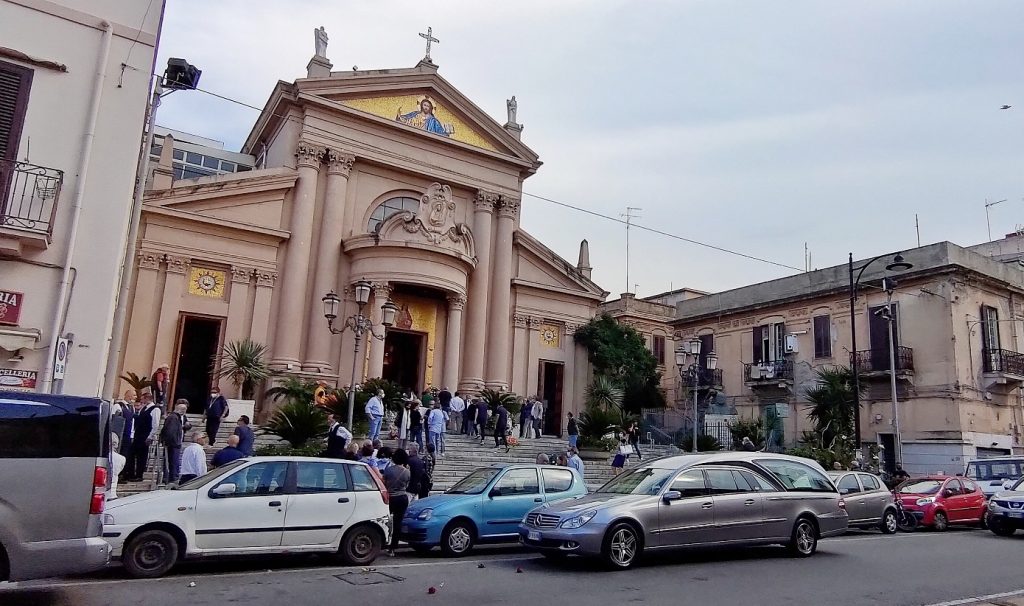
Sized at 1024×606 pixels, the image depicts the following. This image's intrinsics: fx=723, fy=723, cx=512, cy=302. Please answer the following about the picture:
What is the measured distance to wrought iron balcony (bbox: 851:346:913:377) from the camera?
92.5 feet

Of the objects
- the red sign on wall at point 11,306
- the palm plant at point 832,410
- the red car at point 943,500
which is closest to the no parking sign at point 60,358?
the red sign on wall at point 11,306

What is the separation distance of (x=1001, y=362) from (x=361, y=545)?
27982 mm

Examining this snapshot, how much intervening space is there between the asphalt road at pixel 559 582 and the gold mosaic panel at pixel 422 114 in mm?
19948

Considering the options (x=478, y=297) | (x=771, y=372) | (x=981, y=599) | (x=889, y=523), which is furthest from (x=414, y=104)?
(x=981, y=599)

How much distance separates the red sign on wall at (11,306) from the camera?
35.7 feet

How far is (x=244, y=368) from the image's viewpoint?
71.3 ft

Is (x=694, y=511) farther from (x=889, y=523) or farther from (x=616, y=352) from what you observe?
(x=616, y=352)

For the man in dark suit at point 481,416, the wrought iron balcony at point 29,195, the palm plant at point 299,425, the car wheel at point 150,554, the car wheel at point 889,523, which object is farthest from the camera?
the man in dark suit at point 481,416

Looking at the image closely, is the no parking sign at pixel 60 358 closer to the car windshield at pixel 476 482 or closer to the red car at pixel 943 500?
the car windshield at pixel 476 482

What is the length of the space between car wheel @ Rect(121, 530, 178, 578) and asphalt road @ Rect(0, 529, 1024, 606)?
0.17m

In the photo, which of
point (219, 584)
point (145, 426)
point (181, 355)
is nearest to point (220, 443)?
point (145, 426)

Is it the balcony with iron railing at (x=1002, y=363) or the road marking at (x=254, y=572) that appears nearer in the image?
the road marking at (x=254, y=572)

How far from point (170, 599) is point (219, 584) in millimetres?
870

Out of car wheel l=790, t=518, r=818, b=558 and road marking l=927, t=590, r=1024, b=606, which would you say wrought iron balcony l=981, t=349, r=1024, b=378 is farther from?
road marking l=927, t=590, r=1024, b=606
